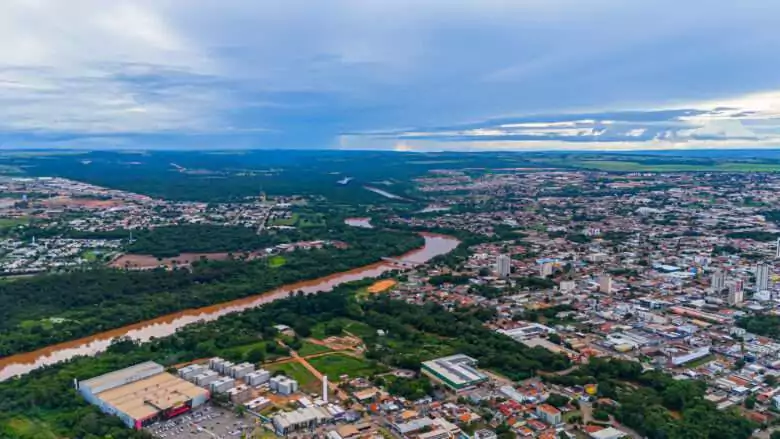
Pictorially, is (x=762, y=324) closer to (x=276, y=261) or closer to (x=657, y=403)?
(x=657, y=403)

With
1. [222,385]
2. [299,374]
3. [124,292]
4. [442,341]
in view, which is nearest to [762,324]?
[442,341]

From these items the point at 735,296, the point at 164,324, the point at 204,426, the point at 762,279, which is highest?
the point at 762,279

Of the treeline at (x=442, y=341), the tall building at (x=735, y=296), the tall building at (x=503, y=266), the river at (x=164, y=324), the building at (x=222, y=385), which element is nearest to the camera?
the building at (x=222, y=385)

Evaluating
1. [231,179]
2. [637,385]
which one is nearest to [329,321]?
[637,385]

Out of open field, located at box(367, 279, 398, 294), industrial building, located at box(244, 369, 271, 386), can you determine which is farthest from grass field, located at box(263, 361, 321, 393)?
open field, located at box(367, 279, 398, 294)

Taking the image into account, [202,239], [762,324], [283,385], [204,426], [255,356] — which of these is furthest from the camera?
[202,239]

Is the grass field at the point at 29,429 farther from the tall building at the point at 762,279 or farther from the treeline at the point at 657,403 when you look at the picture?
the tall building at the point at 762,279

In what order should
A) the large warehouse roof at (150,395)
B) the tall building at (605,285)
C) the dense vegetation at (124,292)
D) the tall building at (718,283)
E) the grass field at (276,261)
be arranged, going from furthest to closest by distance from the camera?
the grass field at (276,261), the tall building at (605,285), the tall building at (718,283), the dense vegetation at (124,292), the large warehouse roof at (150,395)

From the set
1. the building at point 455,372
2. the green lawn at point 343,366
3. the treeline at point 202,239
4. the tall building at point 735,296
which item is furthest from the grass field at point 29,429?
the tall building at point 735,296
